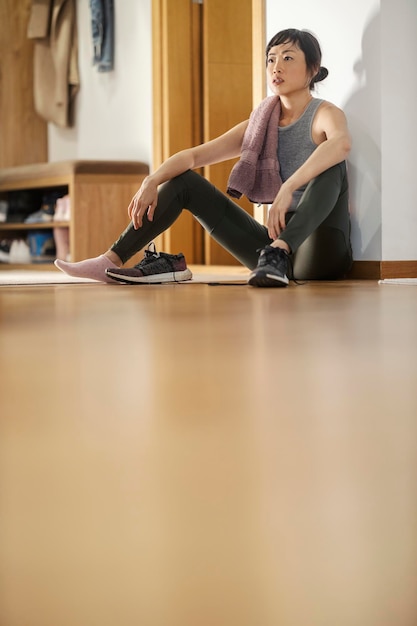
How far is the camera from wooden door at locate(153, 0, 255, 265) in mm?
4766

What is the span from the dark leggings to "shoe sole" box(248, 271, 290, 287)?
26 cm

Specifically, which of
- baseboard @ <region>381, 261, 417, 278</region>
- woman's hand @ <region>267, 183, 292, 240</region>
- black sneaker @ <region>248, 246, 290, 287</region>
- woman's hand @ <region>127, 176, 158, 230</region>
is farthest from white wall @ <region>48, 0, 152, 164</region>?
black sneaker @ <region>248, 246, 290, 287</region>

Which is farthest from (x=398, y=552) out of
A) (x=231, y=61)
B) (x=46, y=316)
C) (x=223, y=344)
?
(x=231, y=61)

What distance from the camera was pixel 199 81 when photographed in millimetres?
4922

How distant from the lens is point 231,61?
4785 mm

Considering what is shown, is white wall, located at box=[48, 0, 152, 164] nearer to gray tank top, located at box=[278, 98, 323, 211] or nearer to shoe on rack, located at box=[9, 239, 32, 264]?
shoe on rack, located at box=[9, 239, 32, 264]

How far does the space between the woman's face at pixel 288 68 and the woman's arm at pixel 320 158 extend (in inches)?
4.7

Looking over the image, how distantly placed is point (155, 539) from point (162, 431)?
200 millimetres

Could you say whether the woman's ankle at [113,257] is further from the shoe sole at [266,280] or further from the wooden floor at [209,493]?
the wooden floor at [209,493]

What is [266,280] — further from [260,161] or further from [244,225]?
[260,161]

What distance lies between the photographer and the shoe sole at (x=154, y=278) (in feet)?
9.02

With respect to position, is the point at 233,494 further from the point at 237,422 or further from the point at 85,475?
the point at 237,422

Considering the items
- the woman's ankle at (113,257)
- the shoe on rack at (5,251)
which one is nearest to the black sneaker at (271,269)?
the woman's ankle at (113,257)

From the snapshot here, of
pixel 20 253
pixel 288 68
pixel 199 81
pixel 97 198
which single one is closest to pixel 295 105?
pixel 288 68
